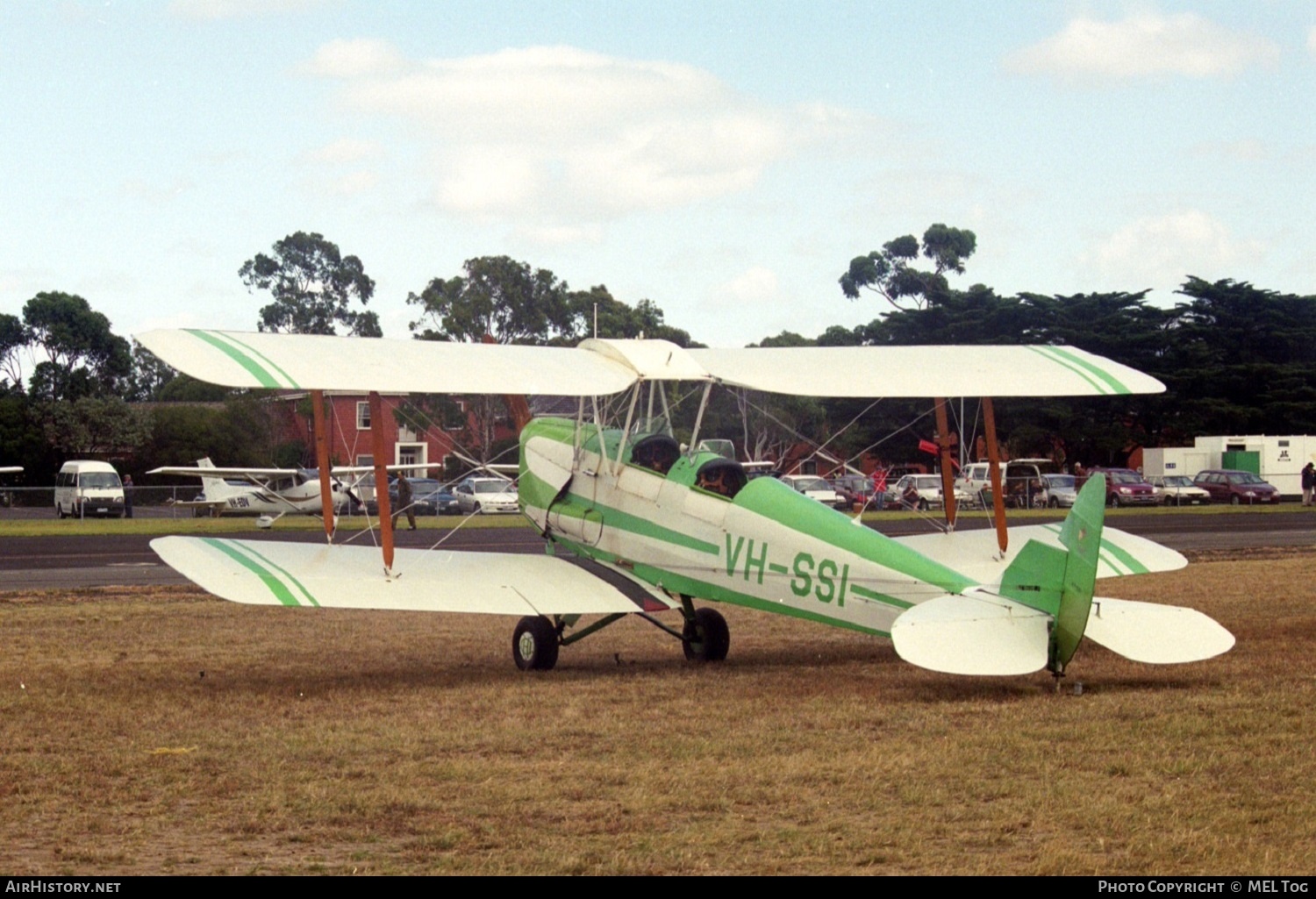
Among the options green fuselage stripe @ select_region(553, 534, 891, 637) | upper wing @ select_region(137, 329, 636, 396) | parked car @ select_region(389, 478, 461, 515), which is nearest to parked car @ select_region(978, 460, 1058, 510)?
→ parked car @ select_region(389, 478, 461, 515)

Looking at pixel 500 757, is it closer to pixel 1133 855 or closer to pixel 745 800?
pixel 745 800

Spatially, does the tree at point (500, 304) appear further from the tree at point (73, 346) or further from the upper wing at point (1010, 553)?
the upper wing at point (1010, 553)

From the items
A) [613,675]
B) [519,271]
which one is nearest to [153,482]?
[519,271]

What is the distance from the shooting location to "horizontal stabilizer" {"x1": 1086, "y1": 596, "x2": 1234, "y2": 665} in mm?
8977

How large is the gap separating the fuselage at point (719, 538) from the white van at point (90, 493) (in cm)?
3834

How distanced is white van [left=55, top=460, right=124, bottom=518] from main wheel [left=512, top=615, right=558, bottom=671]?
39.3 meters

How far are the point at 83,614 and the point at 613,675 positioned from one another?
7447 mm

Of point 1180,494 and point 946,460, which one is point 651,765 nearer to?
point 946,460

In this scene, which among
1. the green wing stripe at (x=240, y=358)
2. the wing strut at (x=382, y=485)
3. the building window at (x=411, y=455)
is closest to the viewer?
the green wing stripe at (x=240, y=358)

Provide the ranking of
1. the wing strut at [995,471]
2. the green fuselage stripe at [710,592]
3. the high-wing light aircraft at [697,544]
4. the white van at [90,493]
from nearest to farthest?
the high-wing light aircraft at [697,544], the green fuselage stripe at [710,592], the wing strut at [995,471], the white van at [90,493]

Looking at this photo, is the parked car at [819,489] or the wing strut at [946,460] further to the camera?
the parked car at [819,489]

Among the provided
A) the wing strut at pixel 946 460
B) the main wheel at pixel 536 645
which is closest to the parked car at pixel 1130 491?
the wing strut at pixel 946 460

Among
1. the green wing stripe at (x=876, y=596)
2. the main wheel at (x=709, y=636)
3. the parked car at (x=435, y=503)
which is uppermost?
the green wing stripe at (x=876, y=596)

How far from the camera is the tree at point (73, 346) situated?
225ft
